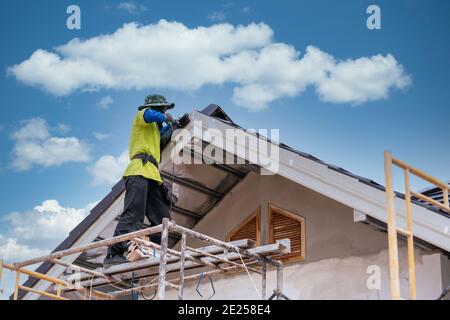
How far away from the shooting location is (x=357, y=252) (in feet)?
32.4

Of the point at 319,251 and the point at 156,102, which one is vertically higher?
the point at 156,102

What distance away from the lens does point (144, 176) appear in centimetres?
1030

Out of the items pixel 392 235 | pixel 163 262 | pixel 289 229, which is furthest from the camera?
pixel 289 229

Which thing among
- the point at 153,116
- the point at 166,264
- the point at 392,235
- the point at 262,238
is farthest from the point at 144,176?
the point at 392,235

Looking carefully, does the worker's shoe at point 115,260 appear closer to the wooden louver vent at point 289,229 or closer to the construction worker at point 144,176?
the construction worker at point 144,176

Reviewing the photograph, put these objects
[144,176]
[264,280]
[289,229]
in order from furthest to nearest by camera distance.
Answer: [289,229] → [144,176] → [264,280]

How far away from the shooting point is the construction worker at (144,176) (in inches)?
402

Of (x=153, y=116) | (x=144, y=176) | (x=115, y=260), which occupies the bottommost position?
(x=115, y=260)

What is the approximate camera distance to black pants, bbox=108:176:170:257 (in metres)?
10.2

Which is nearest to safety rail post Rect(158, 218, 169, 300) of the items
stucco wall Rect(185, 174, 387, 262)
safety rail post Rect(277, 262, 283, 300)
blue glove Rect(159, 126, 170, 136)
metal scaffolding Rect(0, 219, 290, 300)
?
metal scaffolding Rect(0, 219, 290, 300)

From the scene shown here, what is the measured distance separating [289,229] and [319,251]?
576mm

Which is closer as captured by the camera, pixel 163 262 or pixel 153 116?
pixel 163 262

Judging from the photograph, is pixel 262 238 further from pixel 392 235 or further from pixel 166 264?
pixel 392 235

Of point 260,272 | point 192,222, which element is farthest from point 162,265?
point 192,222
